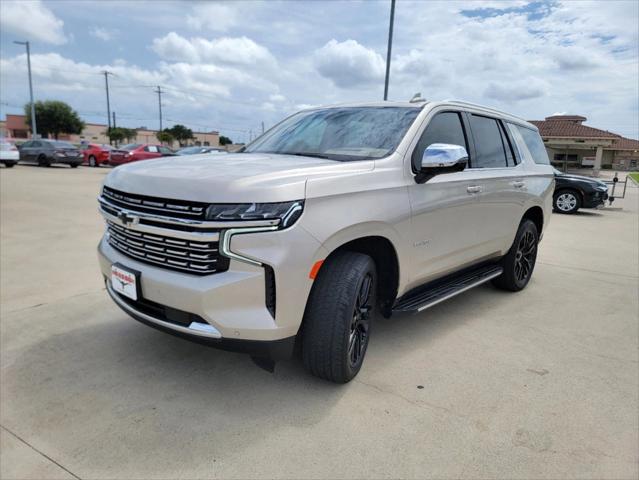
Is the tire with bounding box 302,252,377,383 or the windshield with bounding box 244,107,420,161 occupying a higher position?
the windshield with bounding box 244,107,420,161

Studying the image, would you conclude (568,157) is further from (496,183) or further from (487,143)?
(496,183)

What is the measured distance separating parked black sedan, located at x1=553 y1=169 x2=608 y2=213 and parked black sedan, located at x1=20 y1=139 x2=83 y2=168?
21.4m

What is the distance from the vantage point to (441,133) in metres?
3.67

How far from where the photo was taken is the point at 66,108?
199 feet

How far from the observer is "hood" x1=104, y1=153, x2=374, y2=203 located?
2.33 meters

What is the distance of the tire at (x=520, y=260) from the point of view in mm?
4898

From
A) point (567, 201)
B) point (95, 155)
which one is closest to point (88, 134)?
point (95, 155)

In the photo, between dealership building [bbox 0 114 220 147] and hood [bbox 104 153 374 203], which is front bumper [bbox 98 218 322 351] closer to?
hood [bbox 104 153 374 203]

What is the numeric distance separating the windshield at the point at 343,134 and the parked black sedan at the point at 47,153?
73.7 ft

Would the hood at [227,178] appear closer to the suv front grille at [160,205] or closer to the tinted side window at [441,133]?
the suv front grille at [160,205]

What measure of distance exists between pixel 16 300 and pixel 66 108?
66.0 meters

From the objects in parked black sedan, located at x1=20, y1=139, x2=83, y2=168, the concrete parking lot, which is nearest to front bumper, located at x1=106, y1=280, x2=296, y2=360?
the concrete parking lot

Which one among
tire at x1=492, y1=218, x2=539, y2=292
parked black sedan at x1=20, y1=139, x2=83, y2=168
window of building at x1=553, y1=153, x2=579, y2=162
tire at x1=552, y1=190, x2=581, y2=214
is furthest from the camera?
window of building at x1=553, y1=153, x2=579, y2=162

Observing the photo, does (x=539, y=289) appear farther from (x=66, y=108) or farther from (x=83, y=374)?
(x=66, y=108)
